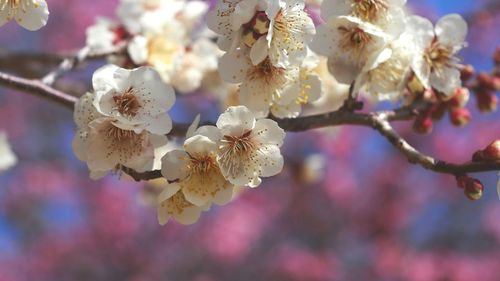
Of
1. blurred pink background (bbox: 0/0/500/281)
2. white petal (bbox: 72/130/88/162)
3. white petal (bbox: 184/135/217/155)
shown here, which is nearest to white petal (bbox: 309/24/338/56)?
white petal (bbox: 184/135/217/155)

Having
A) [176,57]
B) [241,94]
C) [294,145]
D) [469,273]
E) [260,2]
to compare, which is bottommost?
[469,273]

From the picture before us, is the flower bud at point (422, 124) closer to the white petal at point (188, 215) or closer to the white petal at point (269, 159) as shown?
the white petal at point (269, 159)

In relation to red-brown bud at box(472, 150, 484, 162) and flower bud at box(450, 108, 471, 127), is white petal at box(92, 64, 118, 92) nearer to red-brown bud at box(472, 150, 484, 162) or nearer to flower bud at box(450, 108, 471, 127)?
red-brown bud at box(472, 150, 484, 162)

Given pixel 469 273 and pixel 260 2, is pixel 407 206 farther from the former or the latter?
pixel 260 2

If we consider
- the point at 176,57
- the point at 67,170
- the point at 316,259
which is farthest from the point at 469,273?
the point at 176,57

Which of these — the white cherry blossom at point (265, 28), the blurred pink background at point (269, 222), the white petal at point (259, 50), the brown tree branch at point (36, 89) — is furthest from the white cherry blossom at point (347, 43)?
the blurred pink background at point (269, 222)

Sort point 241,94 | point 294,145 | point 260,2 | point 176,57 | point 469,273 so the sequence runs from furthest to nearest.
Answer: point 294,145, point 469,273, point 176,57, point 241,94, point 260,2

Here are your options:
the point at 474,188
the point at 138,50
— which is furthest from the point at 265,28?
the point at 138,50
